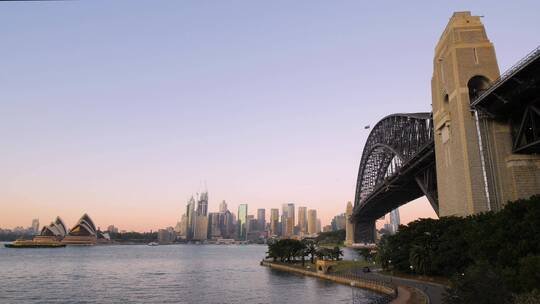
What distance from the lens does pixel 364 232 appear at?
17862 cm

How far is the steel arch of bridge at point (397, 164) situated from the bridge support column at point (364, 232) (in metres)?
6.04

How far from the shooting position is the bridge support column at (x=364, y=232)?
176m

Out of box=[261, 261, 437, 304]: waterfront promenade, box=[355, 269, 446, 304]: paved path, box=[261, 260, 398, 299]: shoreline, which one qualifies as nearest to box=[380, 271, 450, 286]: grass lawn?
box=[355, 269, 446, 304]: paved path

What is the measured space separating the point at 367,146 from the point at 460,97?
292 feet

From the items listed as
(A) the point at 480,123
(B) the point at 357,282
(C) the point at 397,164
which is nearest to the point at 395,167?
(C) the point at 397,164

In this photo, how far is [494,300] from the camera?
60.3 feet

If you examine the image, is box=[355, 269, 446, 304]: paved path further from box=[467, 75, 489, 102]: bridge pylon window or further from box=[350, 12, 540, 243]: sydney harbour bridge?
box=[467, 75, 489, 102]: bridge pylon window

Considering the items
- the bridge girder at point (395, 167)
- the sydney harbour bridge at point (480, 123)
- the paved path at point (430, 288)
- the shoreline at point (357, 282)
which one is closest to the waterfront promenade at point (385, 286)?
the shoreline at point (357, 282)

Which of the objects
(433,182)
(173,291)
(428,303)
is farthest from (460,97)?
(173,291)

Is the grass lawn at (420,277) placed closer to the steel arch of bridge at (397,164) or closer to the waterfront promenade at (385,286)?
the waterfront promenade at (385,286)

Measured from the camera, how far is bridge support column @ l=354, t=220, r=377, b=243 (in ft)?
576

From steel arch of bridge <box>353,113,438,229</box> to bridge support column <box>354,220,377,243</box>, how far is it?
6.04m

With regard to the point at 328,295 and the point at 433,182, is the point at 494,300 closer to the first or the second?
the point at 328,295

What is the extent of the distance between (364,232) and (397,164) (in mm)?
73703
